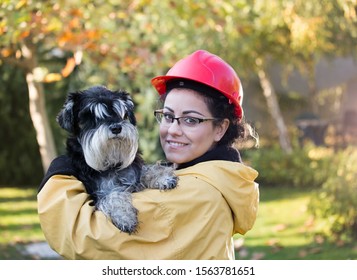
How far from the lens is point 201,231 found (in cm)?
271

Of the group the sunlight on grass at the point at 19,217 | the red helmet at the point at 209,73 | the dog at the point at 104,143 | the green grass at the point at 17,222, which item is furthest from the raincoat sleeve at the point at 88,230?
the sunlight on grass at the point at 19,217

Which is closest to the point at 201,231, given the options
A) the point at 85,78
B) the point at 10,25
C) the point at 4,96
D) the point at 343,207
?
the point at 10,25

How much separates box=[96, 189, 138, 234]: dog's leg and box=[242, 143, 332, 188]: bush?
888 cm

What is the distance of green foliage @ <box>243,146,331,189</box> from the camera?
12.0 meters

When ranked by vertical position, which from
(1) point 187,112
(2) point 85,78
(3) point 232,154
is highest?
(1) point 187,112

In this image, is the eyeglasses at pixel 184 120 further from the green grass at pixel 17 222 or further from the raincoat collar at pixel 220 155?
the green grass at pixel 17 222

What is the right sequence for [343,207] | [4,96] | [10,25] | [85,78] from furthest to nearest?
[4,96], [85,78], [343,207], [10,25]

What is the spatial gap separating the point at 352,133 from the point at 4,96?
290 inches

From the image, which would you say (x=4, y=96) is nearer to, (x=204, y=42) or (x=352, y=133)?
(x=204, y=42)

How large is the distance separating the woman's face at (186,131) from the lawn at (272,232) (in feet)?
14.9

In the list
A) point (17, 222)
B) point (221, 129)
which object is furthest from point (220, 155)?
point (17, 222)

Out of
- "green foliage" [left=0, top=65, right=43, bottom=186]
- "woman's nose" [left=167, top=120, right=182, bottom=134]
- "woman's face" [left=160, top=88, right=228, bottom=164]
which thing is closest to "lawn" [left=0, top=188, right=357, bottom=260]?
"green foliage" [left=0, top=65, right=43, bottom=186]

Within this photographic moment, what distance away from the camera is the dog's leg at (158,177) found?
→ 9.52ft

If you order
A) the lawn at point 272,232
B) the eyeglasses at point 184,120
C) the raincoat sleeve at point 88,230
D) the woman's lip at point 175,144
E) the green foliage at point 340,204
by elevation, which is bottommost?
the lawn at point 272,232
